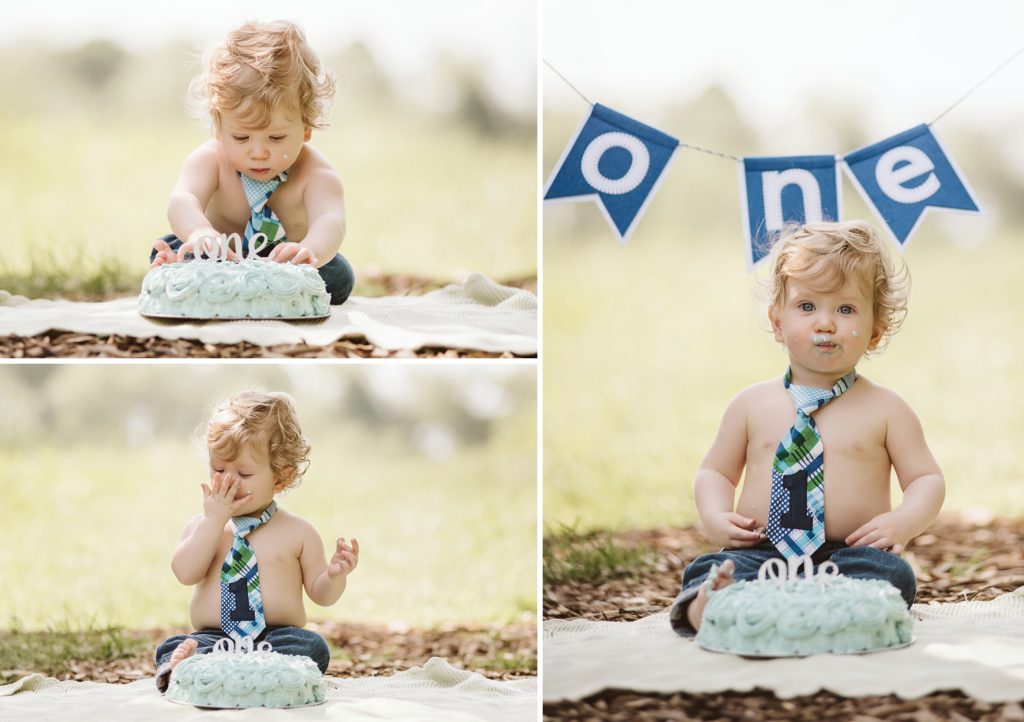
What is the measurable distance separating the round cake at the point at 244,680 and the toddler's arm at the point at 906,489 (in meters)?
1.13

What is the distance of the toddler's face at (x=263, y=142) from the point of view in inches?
115

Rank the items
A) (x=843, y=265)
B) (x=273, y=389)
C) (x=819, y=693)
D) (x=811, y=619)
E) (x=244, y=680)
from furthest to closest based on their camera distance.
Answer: (x=273, y=389) < (x=843, y=265) < (x=244, y=680) < (x=811, y=619) < (x=819, y=693)

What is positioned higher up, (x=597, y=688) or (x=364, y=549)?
(x=364, y=549)

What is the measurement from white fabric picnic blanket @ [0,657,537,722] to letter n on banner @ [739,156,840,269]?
1.24 meters

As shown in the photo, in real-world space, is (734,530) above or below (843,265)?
below

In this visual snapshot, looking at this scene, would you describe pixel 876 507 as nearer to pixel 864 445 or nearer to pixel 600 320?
pixel 864 445

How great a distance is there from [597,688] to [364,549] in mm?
2620

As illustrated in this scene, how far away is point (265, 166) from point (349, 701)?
3.89 ft

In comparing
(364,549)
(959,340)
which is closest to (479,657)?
(364,549)

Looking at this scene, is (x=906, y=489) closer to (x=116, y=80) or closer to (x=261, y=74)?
(x=261, y=74)

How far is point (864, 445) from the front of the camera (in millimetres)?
2744

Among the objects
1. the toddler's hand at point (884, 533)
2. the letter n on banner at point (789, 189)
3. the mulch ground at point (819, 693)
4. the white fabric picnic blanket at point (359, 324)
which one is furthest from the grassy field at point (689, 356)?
the toddler's hand at point (884, 533)

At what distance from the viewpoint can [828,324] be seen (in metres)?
2.71

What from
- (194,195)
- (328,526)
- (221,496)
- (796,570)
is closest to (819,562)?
(796,570)
